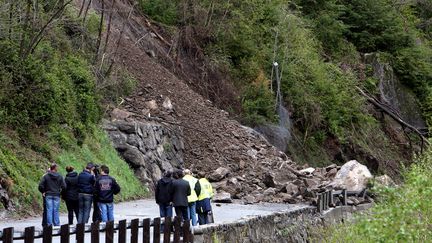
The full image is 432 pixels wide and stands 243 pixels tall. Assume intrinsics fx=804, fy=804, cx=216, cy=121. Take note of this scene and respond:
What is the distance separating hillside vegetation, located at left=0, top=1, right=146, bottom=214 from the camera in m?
23.3

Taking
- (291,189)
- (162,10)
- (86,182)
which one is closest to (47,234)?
(86,182)

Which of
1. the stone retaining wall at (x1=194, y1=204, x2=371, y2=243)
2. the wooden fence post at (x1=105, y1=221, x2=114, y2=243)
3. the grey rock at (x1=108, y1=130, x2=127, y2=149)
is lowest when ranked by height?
the stone retaining wall at (x1=194, y1=204, x2=371, y2=243)

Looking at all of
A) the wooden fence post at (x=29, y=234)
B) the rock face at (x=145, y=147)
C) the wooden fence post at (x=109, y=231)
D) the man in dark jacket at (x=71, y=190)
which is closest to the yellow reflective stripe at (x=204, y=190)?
the man in dark jacket at (x=71, y=190)

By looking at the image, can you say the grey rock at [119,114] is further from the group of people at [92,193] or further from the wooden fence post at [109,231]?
the wooden fence post at [109,231]

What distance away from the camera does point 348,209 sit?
29.5m

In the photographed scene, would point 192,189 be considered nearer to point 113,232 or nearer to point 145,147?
point 113,232

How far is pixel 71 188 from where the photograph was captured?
18.3 metres

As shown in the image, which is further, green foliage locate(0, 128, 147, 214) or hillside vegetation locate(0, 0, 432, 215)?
hillside vegetation locate(0, 0, 432, 215)

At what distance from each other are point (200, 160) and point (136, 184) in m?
5.16

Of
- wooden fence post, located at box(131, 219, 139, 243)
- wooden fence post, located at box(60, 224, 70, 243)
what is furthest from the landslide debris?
wooden fence post, located at box(60, 224, 70, 243)

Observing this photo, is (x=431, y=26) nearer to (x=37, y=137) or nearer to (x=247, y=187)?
(x=247, y=187)

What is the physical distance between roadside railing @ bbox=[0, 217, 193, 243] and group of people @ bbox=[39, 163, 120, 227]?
207 centimetres

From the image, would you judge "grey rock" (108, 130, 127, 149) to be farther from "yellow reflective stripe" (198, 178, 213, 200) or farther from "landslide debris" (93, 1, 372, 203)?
"yellow reflective stripe" (198, 178, 213, 200)

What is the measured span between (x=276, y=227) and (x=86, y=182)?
21.2 feet
